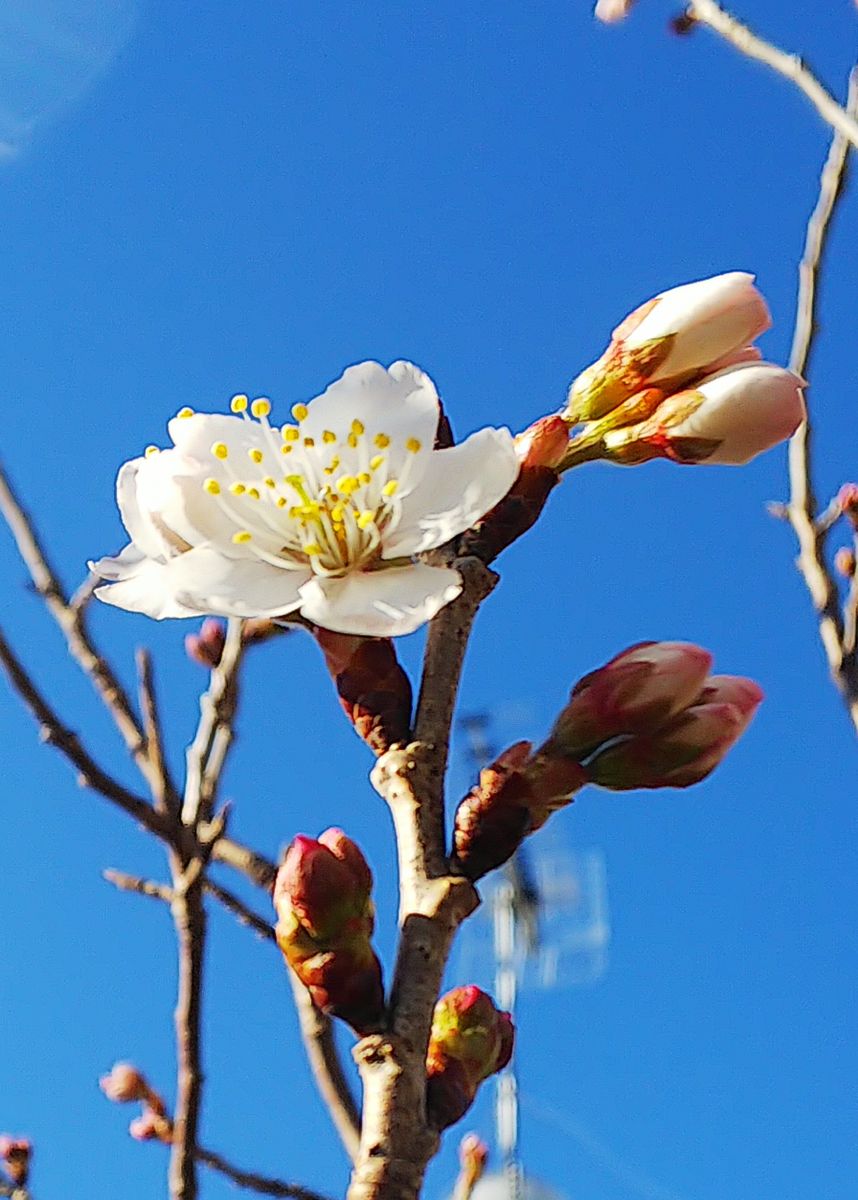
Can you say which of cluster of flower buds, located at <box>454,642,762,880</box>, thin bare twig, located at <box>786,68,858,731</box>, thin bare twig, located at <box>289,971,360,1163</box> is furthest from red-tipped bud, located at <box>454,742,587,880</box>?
thin bare twig, located at <box>786,68,858,731</box>

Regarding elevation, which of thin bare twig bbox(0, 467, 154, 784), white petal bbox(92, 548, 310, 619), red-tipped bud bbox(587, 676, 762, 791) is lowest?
red-tipped bud bbox(587, 676, 762, 791)

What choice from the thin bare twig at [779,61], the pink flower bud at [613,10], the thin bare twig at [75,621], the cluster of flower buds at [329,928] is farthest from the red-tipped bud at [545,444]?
the pink flower bud at [613,10]

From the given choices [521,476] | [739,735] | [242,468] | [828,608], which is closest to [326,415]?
[242,468]

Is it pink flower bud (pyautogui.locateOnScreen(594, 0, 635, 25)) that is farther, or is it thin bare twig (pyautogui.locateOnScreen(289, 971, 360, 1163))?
pink flower bud (pyautogui.locateOnScreen(594, 0, 635, 25))

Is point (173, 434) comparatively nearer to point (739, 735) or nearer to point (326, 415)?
point (326, 415)

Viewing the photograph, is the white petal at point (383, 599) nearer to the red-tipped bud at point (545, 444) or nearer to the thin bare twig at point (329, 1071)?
the red-tipped bud at point (545, 444)

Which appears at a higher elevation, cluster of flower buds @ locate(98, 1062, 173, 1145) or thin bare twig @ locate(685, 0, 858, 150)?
thin bare twig @ locate(685, 0, 858, 150)

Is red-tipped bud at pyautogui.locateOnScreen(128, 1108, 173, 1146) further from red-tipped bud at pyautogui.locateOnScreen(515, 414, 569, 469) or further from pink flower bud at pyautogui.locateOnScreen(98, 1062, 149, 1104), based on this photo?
red-tipped bud at pyautogui.locateOnScreen(515, 414, 569, 469)

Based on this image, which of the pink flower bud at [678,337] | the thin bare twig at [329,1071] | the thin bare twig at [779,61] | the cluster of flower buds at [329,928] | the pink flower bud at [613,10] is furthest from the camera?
the pink flower bud at [613,10]
